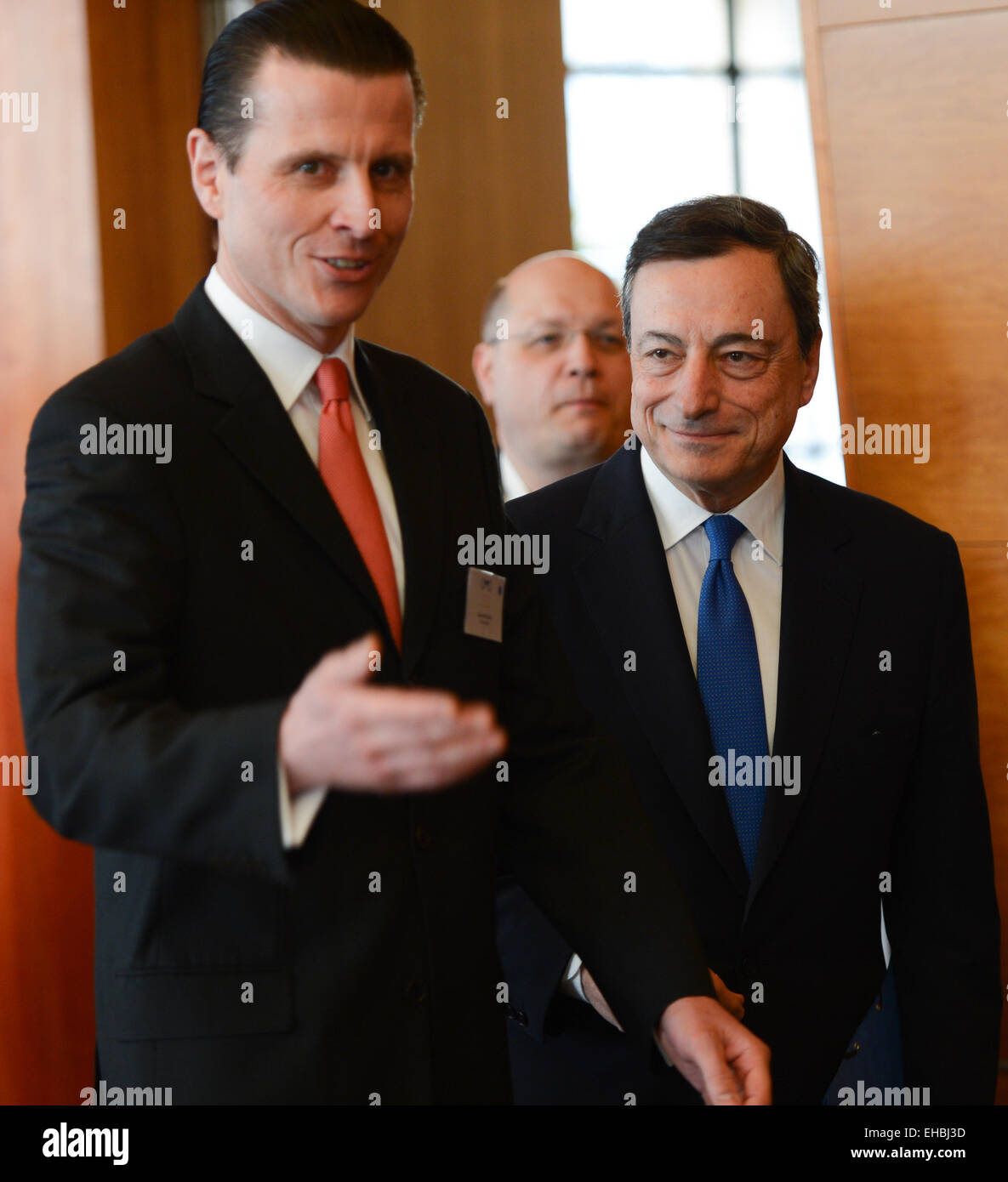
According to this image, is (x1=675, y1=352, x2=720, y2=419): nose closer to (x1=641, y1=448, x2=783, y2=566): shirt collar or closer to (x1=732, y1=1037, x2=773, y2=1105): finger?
(x1=641, y1=448, x2=783, y2=566): shirt collar

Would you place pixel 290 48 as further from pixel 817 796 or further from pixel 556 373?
pixel 556 373

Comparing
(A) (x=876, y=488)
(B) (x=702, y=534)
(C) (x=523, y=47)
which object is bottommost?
(B) (x=702, y=534)

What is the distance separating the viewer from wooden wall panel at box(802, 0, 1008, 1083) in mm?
3018

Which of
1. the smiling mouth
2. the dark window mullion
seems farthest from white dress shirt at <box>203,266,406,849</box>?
the dark window mullion

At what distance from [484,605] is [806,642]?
76 cm

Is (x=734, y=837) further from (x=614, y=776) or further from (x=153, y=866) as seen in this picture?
(x=153, y=866)

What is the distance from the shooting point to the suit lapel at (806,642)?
1.99 metres

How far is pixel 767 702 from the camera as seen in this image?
208 cm

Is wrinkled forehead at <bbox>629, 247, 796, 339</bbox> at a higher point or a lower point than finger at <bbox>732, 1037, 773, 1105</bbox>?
higher

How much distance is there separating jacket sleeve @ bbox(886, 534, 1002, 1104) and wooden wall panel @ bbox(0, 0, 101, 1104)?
2123mm

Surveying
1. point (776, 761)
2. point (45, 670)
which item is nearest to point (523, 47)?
point (776, 761)

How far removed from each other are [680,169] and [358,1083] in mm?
5227

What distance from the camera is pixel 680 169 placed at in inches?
233

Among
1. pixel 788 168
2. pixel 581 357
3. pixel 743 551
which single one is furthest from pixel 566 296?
pixel 788 168
